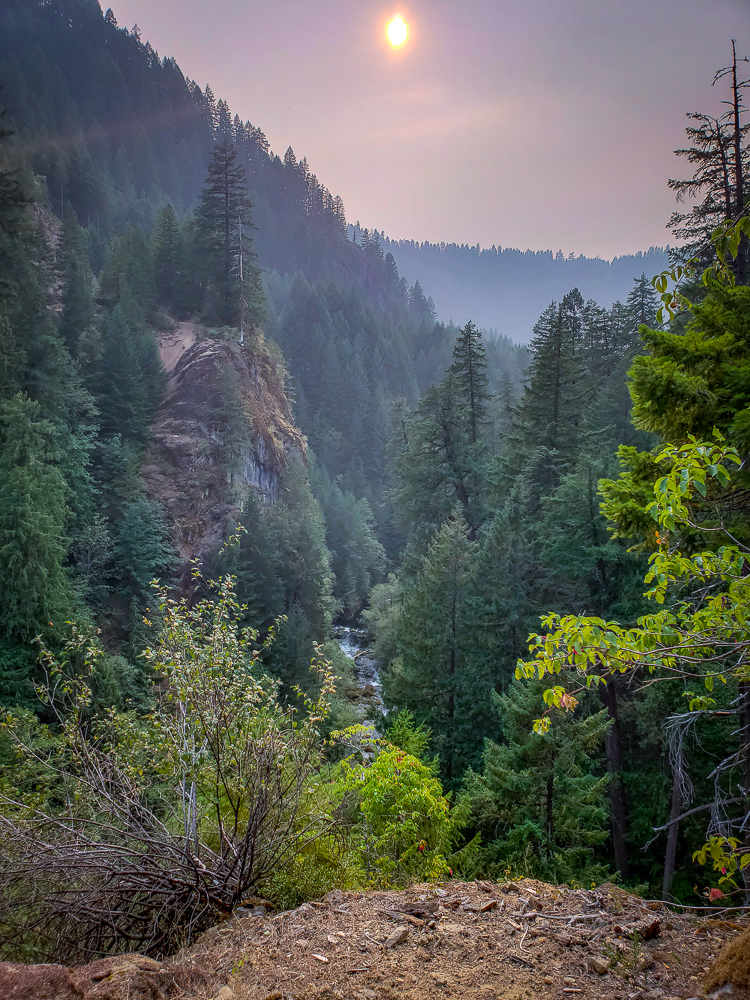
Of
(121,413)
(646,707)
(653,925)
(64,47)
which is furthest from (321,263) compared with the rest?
(653,925)

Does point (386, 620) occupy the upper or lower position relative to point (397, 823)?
lower

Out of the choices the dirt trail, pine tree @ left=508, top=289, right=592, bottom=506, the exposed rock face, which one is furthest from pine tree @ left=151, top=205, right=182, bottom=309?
pine tree @ left=508, top=289, right=592, bottom=506

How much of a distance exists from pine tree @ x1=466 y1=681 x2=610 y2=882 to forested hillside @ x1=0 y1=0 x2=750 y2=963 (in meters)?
0.07

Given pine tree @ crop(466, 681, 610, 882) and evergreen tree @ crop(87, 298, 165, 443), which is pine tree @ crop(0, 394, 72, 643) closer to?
evergreen tree @ crop(87, 298, 165, 443)

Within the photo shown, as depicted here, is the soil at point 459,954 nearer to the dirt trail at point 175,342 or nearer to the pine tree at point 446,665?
the pine tree at point 446,665

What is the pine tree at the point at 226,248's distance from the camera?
1391 inches

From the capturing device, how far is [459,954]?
10.2 feet

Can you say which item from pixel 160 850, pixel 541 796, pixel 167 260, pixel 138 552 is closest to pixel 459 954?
pixel 160 850

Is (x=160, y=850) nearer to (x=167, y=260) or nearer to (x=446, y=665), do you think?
(x=446, y=665)

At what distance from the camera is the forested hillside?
4016mm

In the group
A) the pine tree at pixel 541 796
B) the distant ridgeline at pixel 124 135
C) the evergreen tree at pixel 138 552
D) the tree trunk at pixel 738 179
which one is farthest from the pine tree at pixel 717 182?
the distant ridgeline at pixel 124 135

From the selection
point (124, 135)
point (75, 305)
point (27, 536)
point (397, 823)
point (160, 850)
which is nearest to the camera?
point (160, 850)

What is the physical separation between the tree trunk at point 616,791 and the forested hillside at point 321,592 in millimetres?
127

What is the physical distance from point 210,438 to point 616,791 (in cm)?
2753
